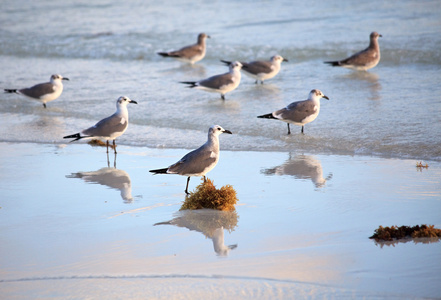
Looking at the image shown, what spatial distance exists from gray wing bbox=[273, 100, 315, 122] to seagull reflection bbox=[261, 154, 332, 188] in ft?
4.47

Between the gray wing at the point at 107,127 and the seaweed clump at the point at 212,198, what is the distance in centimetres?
317

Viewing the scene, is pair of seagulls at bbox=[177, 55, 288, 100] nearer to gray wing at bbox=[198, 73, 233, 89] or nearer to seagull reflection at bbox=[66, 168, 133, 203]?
gray wing at bbox=[198, 73, 233, 89]

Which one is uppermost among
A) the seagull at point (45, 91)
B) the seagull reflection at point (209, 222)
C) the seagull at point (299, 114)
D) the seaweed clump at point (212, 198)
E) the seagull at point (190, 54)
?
the seagull at point (190, 54)

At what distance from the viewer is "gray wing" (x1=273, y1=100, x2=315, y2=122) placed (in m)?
9.43

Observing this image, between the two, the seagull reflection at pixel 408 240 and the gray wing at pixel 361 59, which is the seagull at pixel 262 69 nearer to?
the gray wing at pixel 361 59

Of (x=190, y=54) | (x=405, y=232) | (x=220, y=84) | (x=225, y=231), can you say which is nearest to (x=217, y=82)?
(x=220, y=84)

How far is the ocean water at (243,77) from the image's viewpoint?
9.42m

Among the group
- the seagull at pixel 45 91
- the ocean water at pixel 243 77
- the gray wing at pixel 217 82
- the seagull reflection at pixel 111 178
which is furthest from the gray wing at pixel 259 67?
the seagull reflection at pixel 111 178

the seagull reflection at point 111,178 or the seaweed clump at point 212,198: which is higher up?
the seagull reflection at point 111,178

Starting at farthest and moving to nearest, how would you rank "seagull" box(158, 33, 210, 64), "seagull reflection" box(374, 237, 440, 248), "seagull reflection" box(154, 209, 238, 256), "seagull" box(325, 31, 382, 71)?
"seagull" box(158, 33, 210, 64) < "seagull" box(325, 31, 382, 71) < "seagull reflection" box(154, 209, 238, 256) < "seagull reflection" box(374, 237, 440, 248)

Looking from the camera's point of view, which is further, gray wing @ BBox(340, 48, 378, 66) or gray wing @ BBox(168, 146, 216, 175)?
gray wing @ BBox(340, 48, 378, 66)

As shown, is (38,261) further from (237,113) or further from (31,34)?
(31,34)

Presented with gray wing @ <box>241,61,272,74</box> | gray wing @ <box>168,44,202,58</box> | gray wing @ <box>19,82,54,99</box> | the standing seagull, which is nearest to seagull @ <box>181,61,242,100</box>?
gray wing @ <box>241,61,272,74</box>

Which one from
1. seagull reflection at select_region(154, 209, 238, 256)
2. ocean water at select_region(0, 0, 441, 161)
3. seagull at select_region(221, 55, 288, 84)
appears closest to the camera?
seagull reflection at select_region(154, 209, 238, 256)
